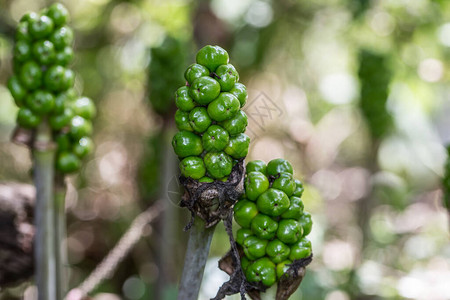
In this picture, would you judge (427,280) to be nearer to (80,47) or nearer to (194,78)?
(194,78)

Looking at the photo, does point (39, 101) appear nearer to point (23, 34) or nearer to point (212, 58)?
point (23, 34)

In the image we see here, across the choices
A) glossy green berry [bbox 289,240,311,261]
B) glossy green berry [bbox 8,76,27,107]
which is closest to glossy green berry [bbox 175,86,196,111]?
glossy green berry [bbox 289,240,311,261]

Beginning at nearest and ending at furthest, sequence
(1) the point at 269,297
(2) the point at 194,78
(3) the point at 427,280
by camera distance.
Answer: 1. (2) the point at 194,78
2. (1) the point at 269,297
3. (3) the point at 427,280

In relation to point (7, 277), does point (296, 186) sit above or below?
above

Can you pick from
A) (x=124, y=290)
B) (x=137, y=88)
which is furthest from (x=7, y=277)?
(x=137, y=88)

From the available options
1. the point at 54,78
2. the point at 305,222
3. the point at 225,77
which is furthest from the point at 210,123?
the point at 54,78

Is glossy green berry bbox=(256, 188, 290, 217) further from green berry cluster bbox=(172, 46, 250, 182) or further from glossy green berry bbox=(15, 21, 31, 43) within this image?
glossy green berry bbox=(15, 21, 31, 43)

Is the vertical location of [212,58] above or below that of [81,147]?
below
